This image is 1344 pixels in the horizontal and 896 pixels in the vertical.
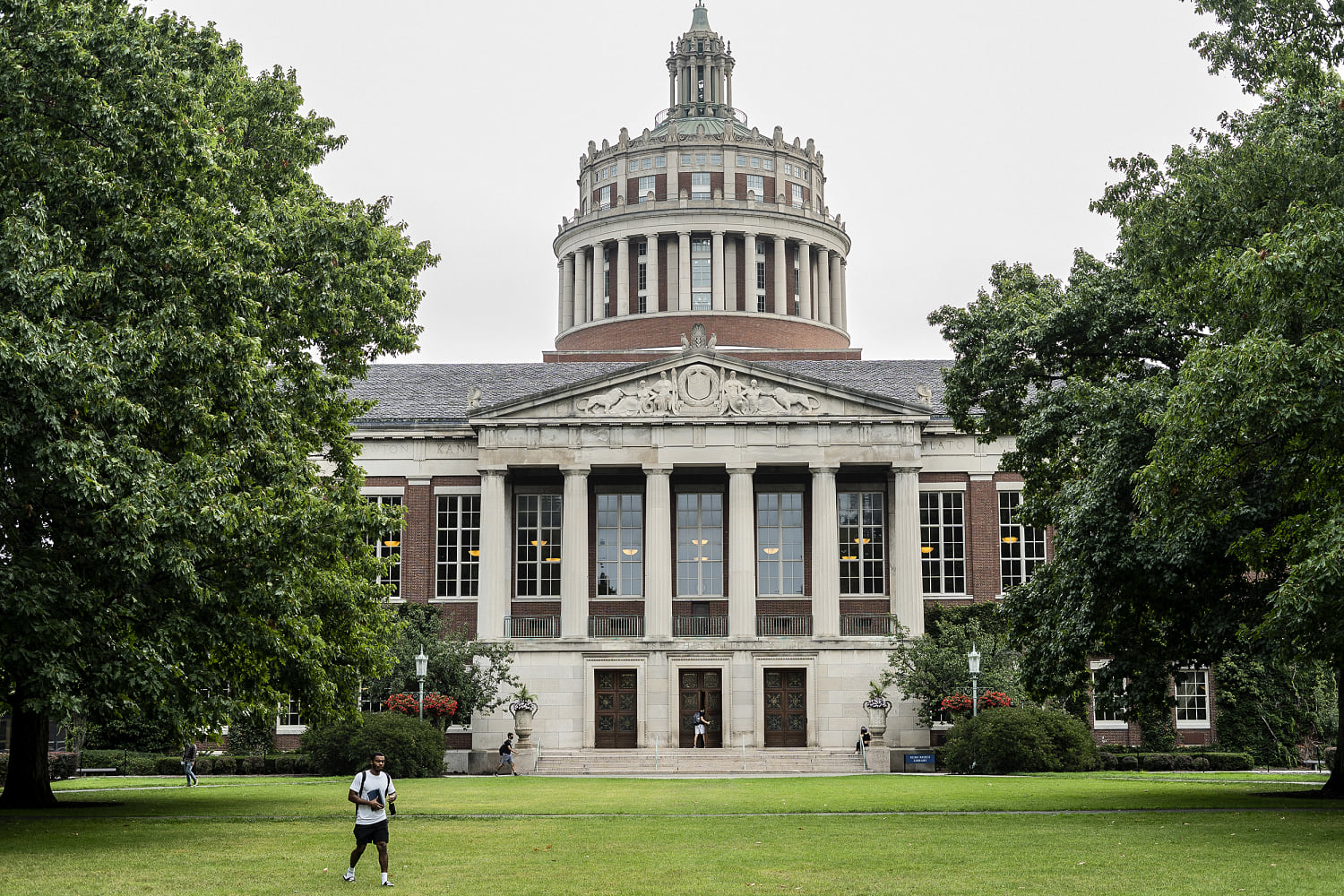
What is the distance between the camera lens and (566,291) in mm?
91250

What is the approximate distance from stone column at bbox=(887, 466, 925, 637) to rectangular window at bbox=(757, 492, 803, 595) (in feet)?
13.2

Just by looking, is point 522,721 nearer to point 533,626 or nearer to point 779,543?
point 533,626

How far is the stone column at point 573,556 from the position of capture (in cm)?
5803

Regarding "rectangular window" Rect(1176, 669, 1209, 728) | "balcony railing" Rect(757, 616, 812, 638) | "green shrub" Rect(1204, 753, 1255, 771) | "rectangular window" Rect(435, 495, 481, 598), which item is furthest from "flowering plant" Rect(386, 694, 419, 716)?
"rectangular window" Rect(1176, 669, 1209, 728)

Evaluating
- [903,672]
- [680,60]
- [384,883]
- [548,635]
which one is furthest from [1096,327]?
[680,60]

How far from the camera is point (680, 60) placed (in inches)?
3890

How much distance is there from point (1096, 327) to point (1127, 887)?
1648 cm

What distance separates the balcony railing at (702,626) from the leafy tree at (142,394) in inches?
→ 1308

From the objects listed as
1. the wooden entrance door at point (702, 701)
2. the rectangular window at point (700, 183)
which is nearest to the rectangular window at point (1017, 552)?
the wooden entrance door at point (702, 701)

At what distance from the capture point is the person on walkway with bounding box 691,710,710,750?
55.8 m

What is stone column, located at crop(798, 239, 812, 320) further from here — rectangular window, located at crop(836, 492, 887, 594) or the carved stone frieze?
the carved stone frieze

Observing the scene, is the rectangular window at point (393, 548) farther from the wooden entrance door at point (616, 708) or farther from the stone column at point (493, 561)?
the wooden entrance door at point (616, 708)

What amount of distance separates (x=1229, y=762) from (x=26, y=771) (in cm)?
3967

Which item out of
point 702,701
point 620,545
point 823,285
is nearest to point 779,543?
point 620,545
